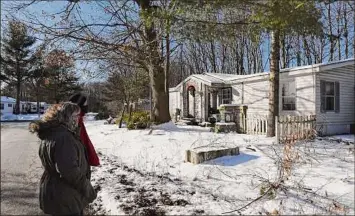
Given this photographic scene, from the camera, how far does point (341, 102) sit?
1526 centimetres

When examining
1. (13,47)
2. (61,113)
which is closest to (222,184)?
(61,113)

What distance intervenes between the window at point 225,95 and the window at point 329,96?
19.5 feet

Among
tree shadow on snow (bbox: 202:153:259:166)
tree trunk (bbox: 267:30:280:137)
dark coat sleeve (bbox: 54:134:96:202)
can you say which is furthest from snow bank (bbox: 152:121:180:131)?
dark coat sleeve (bbox: 54:134:96:202)

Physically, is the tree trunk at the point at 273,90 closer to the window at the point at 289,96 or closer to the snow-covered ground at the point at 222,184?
the window at the point at 289,96

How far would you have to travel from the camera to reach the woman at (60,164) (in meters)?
2.81

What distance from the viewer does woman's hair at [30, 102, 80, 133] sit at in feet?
9.38

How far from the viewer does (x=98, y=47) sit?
12523 mm

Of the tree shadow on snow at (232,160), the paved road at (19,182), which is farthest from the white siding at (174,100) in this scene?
the paved road at (19,182)

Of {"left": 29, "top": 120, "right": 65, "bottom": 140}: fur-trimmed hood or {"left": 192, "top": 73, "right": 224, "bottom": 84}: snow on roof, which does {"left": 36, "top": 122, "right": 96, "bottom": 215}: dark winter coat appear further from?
{"left": 192, "top": 73, "right": 224, "bottom": 84}: snow on roof

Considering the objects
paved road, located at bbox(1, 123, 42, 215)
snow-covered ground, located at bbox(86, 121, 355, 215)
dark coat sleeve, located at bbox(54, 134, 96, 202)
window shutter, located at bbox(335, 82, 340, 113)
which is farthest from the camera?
window shutter, located at bbox(335, 82, 340, 113)

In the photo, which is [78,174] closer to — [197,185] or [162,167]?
[197,185]

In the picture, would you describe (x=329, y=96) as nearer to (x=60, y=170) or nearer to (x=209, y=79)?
(x=209, y=79)

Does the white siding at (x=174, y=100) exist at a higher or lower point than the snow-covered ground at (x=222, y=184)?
higher

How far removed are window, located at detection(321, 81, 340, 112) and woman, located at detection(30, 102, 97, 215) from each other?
13419 millimetres
